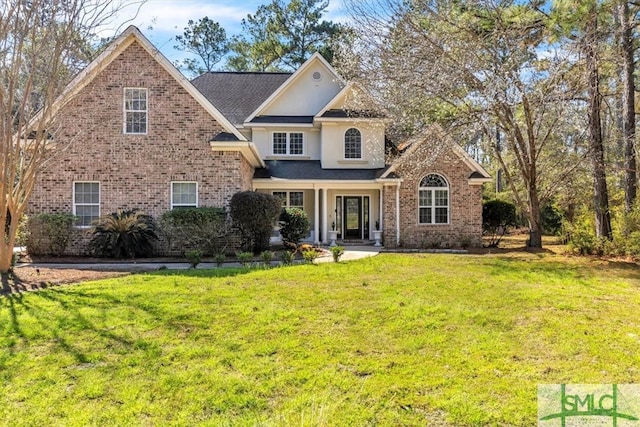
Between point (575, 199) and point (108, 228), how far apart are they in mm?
19103

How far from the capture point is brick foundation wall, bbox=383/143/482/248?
17.8 metres

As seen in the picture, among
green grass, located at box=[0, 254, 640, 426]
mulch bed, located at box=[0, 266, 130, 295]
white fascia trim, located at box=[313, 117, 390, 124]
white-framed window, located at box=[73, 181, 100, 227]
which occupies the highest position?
white fascia trim, located at box=[313, 117, 390, 124]

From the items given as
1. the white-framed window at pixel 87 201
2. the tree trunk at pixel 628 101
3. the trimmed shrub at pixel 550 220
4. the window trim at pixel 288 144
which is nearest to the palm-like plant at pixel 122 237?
the white-framed window at pixel 87 201

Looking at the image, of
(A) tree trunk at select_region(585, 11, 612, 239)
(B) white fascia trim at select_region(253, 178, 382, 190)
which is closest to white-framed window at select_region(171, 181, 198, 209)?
(B) white fascia trim at select_region(253, 178, 382, 190)

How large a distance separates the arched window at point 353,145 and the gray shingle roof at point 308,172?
2.60 feet

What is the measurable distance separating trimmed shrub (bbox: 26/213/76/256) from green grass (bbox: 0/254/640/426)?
21.5ft

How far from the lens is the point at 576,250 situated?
46.9 feet

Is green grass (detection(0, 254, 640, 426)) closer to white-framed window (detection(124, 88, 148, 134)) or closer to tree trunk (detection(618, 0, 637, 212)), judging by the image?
tree trunk (detection(618, 0, 637, 212))

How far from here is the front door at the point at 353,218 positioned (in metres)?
20.2

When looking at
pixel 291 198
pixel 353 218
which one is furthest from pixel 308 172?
pixel 353 218

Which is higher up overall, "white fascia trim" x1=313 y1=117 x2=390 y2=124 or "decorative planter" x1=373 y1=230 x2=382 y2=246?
"white fascia trim" x1=313 y1=117 x2=390 y2=124

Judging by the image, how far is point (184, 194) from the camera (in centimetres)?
1488

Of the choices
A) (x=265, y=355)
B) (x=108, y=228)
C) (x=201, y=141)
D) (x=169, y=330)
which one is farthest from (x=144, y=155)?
(x=265, y=355)

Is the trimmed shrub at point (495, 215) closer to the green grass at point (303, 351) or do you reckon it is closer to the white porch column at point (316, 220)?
the white porch column at point (316, 220)
